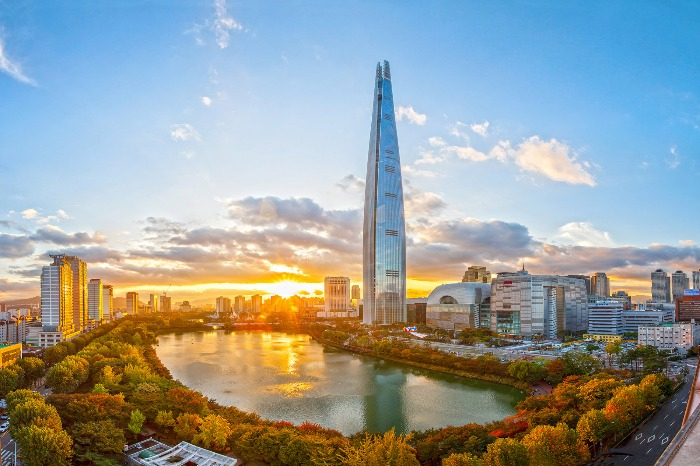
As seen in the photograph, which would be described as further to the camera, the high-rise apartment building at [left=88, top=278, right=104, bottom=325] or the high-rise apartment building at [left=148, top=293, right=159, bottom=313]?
the high-rise apartment building at [left=148, top=293, right=159, bottom=313]

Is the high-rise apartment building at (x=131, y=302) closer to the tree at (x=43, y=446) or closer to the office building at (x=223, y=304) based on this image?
the office building at (x=223, y=304)

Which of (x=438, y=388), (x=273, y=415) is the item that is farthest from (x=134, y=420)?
(x=438, y=388)

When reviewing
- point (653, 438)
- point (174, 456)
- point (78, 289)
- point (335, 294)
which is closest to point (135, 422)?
point (174, 456)

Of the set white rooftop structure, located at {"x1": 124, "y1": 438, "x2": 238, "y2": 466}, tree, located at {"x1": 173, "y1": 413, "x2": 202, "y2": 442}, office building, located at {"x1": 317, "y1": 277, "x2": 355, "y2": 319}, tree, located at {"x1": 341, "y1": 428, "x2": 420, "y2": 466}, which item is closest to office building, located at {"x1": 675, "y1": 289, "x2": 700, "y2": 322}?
tree, located at {"x1": 341, "y1": 428, "x2": 420, "y2": 466}

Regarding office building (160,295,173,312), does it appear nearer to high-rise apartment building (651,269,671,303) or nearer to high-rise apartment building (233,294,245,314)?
high-rise apartment building (233,294,245,314)

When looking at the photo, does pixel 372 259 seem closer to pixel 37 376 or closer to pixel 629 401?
pixel 37 376

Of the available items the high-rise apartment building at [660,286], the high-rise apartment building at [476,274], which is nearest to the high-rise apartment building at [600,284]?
the high-rise apartment building at [660,286]
